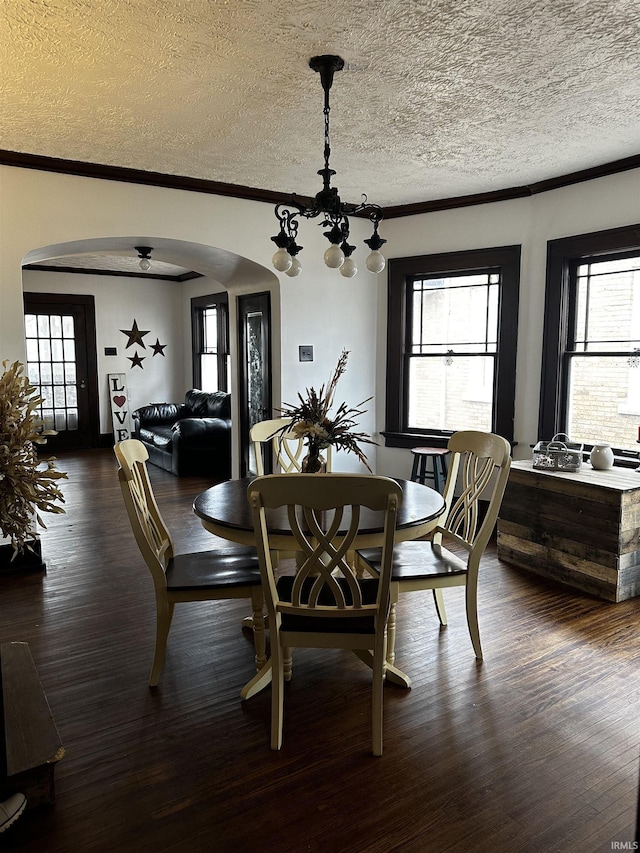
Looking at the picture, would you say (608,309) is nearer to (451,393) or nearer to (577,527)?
(451,393)

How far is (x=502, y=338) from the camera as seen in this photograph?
5.18 metres

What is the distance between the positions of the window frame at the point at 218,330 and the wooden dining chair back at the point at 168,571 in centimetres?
615

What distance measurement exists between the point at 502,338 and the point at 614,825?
3.93 m

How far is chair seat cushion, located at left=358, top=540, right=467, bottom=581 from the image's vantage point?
8.73 feet

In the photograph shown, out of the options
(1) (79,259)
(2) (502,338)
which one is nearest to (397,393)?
(2) (502,338)

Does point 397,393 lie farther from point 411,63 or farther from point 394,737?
point 394,737

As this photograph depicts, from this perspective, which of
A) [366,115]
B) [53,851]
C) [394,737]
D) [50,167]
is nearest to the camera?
[53,851]

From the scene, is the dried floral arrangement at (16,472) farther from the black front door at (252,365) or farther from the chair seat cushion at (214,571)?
the black front door at (252,365)

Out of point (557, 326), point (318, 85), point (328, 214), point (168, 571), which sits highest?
point (318, 85)

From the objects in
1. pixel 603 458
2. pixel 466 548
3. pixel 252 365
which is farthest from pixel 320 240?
pixel 466 548

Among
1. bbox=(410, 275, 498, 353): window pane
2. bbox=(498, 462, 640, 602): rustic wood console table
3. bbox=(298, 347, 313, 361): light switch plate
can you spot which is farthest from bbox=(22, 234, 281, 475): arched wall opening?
bbox=(498, 462, 640, 602): rustic wood console table

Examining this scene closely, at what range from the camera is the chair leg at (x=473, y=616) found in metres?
2.78

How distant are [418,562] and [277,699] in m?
0.92

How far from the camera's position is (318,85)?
9.84 feet
